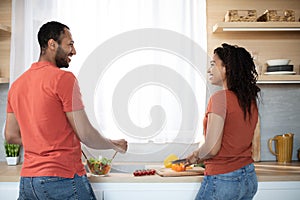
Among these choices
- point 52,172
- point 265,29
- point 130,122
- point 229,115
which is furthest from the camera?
point 265,29

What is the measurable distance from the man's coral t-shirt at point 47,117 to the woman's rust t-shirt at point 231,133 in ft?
2.00

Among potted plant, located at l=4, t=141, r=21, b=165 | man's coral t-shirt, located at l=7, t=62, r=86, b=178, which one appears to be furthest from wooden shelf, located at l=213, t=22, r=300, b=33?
potted plant, located at l=4, t=141, r=21, b=165

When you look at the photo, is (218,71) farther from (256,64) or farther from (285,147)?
(285,147)

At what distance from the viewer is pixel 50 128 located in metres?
1.86

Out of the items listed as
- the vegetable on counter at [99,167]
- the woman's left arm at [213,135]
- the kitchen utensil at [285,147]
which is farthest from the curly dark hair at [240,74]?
the kitchen utensil at [285,147]

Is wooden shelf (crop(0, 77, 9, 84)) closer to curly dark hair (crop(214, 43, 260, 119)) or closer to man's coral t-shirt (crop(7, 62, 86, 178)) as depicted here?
man's coral t-shirt (crop(7, 62, 86, 178))

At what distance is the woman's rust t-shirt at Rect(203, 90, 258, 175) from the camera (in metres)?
2.03

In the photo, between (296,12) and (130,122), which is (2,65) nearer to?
(130,122)

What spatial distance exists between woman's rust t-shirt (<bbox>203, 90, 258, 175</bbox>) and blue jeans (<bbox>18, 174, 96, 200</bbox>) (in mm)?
616

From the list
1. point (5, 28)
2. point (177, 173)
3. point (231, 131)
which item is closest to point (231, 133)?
point (231, 131)

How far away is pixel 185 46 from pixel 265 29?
1.66ft

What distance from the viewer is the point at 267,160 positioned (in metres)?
3.01

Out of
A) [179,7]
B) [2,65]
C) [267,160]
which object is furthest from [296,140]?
[2,65]

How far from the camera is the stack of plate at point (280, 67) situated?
9.10ft
